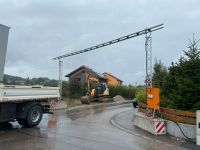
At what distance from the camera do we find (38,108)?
45.5ft

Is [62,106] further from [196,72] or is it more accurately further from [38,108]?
[196,72]

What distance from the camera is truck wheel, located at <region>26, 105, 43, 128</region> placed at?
13080mm

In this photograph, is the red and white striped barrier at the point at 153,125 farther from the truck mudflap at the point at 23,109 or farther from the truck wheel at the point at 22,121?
the truck wheel at the point at 22,121

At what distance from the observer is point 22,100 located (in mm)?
12891

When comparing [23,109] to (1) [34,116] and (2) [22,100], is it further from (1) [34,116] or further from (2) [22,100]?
(1) [34,116]

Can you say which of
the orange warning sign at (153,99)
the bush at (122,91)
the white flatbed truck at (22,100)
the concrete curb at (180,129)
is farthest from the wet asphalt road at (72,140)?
the bush at (122,91)

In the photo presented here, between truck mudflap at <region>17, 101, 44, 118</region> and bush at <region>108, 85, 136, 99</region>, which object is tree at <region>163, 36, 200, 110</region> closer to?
truck mudflap at <region>17, 101, 44, 118</region>

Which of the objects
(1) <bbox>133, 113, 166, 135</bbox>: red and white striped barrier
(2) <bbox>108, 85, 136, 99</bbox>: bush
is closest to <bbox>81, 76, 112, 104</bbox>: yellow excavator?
(2) <bbox>108, 85, 136, 99</bbox>: bush

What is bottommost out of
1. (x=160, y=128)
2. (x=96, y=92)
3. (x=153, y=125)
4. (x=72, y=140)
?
(x=72, y=140)

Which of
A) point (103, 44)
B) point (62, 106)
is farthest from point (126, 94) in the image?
point (62, 106)

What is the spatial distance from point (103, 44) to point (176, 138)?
18.0 m

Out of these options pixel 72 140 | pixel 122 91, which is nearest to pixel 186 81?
pixel 72 140

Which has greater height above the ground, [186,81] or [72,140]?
[186,81]

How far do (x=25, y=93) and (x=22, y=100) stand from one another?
375 mm
